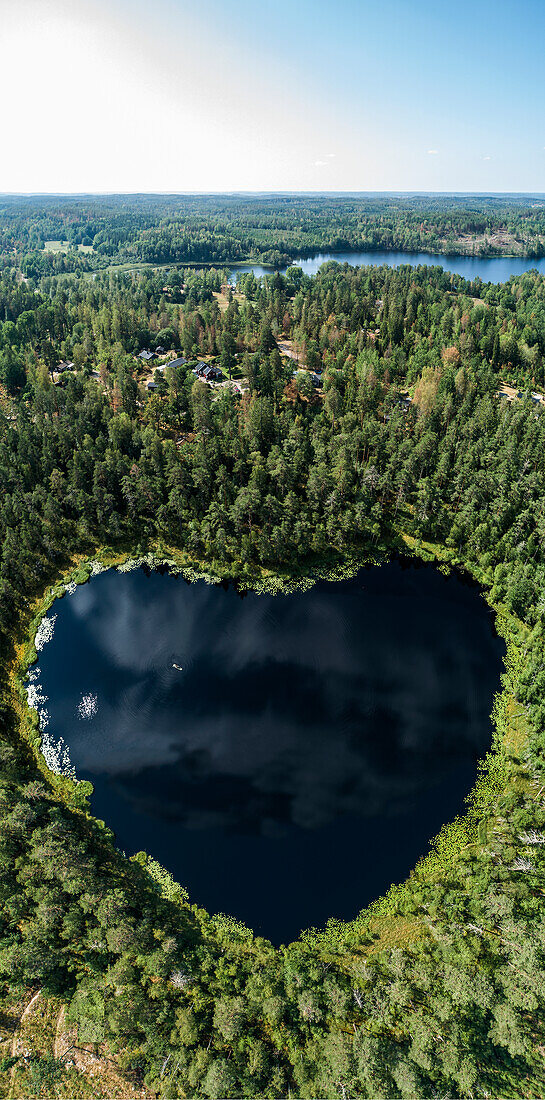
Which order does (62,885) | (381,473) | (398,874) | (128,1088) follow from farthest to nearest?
(381,473) < (398,874) < (62,885) < (128,1088)

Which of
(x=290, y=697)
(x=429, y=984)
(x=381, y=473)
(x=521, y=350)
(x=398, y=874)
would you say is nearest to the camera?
(x=429, y=984)

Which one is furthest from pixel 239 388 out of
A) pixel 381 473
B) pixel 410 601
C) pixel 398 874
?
pixel 398 874

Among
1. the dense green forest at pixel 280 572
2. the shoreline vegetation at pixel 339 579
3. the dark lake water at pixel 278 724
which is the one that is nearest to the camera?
the dense green forest at pixel 280 572

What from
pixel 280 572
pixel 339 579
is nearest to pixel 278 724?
pixel 280 572

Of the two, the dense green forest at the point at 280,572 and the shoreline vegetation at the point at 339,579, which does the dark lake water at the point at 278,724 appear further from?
the dense green forest at the point at 280,572

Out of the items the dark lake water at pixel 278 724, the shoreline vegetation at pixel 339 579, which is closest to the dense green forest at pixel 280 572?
the shoreline vegetation at pixel 339 579

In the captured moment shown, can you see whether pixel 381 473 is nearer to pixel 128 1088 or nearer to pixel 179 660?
pixel 179 660
